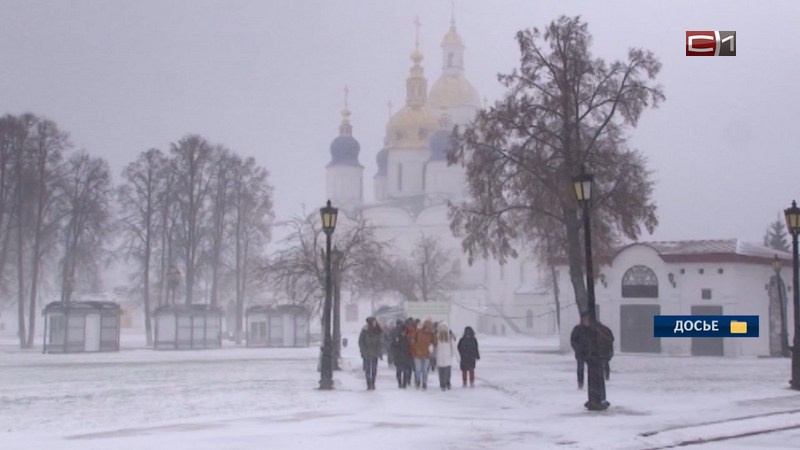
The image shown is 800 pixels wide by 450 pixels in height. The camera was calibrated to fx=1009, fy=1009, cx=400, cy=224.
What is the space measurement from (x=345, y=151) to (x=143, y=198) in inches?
1895

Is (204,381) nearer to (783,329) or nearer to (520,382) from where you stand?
(520,382)

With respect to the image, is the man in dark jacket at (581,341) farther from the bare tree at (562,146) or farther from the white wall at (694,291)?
the white wall at (694,291)

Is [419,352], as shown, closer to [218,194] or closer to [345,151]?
[218,194]

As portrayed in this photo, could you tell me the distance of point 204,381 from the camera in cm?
2698

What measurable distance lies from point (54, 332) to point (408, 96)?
6173cm

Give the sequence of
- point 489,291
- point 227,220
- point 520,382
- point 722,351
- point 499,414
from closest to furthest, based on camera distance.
→ point 499,414, point 520,382, point 722,351, point 227,220, point 489,291

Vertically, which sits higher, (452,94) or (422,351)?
(452,94)

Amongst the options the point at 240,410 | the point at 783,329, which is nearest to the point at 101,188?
the point at 783,329

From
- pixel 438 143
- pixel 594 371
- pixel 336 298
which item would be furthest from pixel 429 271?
pixel 594 371

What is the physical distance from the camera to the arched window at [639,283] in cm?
4406

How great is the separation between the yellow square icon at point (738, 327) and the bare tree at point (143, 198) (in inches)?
1283

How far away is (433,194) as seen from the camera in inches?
3900

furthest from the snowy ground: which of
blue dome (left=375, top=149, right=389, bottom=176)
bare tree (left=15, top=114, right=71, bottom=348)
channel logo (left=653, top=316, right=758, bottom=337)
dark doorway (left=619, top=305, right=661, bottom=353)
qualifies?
blue dome (left=375, top=149, right=389, bottom=176)

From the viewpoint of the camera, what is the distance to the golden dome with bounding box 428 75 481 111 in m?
106
